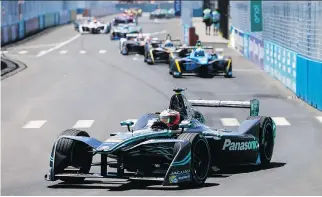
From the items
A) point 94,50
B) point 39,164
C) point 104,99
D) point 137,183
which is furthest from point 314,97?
point 94,50

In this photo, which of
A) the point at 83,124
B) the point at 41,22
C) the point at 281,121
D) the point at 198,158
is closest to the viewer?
the point at 198,158

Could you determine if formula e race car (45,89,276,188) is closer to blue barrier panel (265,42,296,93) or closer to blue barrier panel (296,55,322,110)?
blue barrier panel (296,55,322,110)

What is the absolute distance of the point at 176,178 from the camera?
1664 cm

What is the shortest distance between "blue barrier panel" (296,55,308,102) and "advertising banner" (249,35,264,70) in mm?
12742

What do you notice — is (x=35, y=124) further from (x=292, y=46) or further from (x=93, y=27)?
(x=93, y=27)

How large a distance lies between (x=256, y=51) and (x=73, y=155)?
34.8m

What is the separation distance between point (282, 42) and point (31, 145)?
22166mm

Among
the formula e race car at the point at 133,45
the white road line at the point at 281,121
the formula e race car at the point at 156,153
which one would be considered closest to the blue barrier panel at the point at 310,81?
the white road line at the point at 281,121

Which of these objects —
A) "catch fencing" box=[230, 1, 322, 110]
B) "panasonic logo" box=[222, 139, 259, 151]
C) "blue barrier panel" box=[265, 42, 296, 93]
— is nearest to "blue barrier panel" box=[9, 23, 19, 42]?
"catch fencing" box=[230, 1, 322, 110]

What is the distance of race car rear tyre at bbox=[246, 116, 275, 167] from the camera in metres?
19.6

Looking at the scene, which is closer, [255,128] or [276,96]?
[255,128]

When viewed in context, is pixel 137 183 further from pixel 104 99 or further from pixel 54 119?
pixel 104 99

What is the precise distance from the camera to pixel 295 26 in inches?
1644

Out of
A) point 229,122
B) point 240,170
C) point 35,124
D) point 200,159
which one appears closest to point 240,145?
point 240,170
